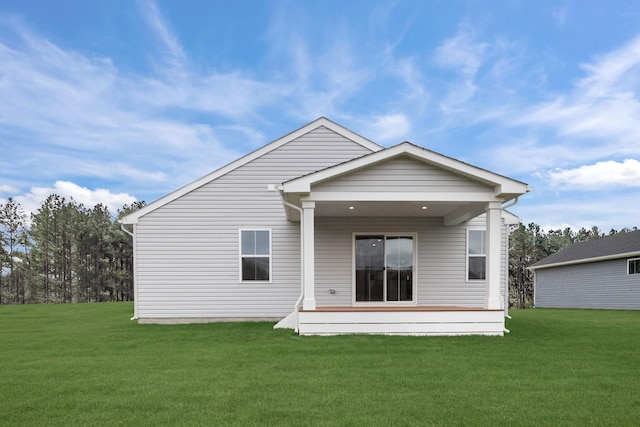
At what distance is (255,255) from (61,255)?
31.1 meters

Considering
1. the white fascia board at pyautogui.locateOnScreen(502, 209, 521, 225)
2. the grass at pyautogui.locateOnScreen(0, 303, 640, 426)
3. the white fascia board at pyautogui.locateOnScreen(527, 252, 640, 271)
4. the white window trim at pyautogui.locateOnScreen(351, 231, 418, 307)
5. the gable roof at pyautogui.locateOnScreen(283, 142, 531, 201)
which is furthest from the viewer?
the white fascia board at pyautogui.locateOnScreen(527, 252, 640, 271)

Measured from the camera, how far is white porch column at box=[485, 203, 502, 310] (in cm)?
807

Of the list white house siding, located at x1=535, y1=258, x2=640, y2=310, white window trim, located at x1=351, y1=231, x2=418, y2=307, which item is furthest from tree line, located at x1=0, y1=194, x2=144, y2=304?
white house siding, located at x1=535, y1=258, x2=640, y2=310

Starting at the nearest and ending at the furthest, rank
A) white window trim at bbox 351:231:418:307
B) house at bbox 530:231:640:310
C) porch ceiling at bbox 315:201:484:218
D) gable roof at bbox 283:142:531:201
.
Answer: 1. gable roof at bbox 283:142:531:201
2. porch ceiling at bbox 315:201:484:218
3. white window trim at bbox 351:231:418:307
4. house at bbox 530:231:640:310

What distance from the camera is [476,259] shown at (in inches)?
432

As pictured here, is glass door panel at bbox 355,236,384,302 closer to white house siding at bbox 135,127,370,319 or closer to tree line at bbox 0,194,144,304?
white house siding at bbox 135,127,370,319

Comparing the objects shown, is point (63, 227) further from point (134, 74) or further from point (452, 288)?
point (452, 288)

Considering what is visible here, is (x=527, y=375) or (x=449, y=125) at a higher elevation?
(x=449, y=125)

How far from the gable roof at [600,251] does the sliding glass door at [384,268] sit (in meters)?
12.9

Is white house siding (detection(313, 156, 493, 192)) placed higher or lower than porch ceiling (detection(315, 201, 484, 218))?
higher

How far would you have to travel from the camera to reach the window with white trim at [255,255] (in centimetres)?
1065

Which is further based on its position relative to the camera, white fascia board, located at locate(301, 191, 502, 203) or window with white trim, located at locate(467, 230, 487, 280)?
Result: window with white trim, located at locate(467, 230, 487, 280)

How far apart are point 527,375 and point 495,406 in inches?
57.3

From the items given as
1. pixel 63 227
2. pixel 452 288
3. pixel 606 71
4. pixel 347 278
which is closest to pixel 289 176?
pixel 347 278
